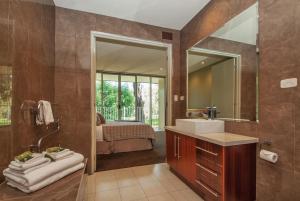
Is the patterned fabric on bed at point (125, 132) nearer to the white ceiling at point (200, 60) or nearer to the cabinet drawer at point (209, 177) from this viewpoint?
the white ceiling at point (200, 60)

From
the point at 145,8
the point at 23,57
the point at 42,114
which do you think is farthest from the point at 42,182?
the point at 145,8

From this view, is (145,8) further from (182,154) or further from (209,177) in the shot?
(209,177)

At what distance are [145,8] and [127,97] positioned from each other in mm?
4647

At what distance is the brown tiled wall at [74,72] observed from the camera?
250 centimetres

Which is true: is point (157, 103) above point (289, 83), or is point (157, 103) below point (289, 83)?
below

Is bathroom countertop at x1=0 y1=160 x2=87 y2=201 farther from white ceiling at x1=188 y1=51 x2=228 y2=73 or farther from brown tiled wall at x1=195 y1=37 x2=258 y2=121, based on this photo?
white ceiling at x1=188 y1=51 x2=228 y2=73

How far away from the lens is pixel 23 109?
1416 mm

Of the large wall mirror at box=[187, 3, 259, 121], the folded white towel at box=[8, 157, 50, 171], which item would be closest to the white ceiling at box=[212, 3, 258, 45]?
the large wall mirror at box=[187, 3, 259, 121]

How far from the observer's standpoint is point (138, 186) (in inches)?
86.4

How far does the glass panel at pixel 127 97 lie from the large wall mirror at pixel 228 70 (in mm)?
4257

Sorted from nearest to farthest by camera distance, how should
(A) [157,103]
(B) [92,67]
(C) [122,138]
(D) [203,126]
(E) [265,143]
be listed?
(E) [265,143]
(D) [203,126]
(B) [92,67]
(C) [122,138]
(A) [157,103]

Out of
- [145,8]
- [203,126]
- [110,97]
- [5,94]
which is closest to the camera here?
[5,94]

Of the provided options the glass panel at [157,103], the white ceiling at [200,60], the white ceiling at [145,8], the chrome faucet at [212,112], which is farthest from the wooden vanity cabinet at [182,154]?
the glass panel at [157,103]

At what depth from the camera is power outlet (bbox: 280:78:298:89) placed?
132 cm
